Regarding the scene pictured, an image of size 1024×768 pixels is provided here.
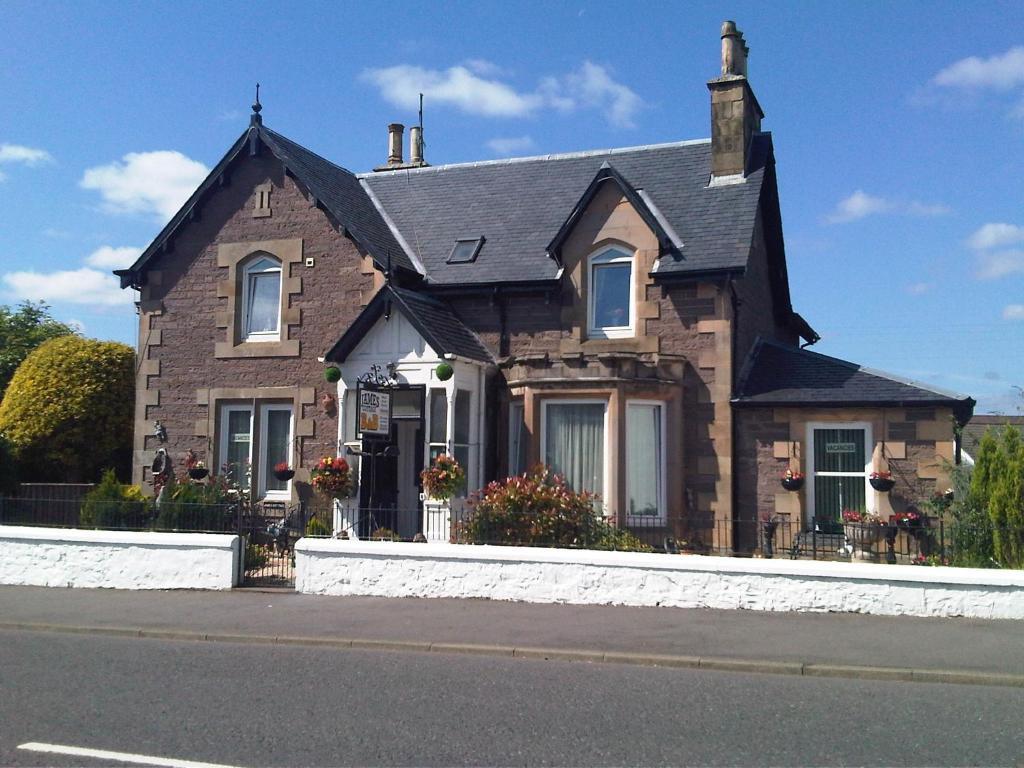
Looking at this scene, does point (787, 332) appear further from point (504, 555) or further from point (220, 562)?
point (220, 562)

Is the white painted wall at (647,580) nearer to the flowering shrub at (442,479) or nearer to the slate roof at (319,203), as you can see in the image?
the flowering shrub at (442,479)

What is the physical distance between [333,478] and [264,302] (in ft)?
15.8

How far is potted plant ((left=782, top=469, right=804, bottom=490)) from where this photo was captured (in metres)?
16.4

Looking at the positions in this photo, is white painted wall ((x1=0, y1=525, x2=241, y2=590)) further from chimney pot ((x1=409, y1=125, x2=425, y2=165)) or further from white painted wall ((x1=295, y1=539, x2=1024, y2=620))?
chimney pot ((x1=409, y1=125, x2=425, y2=165))

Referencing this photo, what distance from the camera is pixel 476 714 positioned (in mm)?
7574

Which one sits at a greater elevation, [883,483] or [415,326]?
[415,326]

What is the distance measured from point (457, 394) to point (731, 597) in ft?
21.4

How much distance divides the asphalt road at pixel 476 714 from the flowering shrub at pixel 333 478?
6704 mm

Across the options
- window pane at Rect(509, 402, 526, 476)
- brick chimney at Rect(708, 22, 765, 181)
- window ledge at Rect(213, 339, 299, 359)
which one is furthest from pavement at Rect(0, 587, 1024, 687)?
brick chimney at Rect(708, 22, 765, 181)

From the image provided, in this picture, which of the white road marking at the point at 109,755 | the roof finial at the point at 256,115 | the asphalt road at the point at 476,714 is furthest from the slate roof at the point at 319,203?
the white road marking at the point at 109,755

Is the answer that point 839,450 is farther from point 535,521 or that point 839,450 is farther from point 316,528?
point 316,528

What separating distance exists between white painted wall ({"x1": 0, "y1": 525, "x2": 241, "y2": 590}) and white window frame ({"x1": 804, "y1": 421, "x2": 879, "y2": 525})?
357 inches

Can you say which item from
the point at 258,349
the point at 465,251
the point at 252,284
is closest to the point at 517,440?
the point at 465,251

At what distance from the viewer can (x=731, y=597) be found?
12141 millimetres
